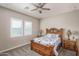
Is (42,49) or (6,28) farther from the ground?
(6,28)

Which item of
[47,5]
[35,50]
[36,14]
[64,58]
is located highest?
[47,5]

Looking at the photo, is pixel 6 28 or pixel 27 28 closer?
pixel 6 28

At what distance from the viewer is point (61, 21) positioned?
4.24ft

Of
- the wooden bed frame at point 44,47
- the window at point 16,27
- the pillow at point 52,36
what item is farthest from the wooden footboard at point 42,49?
the window at point 16,27

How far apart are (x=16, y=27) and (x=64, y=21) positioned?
2.87 ft

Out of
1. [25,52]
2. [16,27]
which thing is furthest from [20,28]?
[25,52]

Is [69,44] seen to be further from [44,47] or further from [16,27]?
[16,27]

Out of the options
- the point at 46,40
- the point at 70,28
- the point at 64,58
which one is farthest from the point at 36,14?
the point at 64,58

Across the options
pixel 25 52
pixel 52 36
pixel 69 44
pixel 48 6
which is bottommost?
pixel 25 52

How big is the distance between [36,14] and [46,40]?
523 millimetres

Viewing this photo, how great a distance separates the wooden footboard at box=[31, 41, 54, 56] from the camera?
4.02 feet

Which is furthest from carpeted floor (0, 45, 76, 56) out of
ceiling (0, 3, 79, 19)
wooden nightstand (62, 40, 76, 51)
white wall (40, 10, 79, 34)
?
ceiling (0, 3, 79, 19)

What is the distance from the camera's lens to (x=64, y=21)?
1271 millimetres

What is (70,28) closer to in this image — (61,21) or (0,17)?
(61,21)
